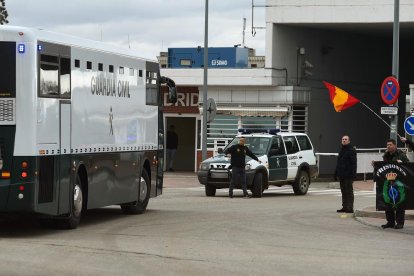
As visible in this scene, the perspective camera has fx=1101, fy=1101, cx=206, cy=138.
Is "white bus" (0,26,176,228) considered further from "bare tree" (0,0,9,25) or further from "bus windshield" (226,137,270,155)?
"bare tree" (0,0,9,25)

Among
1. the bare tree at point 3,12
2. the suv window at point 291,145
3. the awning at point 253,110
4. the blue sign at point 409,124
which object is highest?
the bare tree at point 3,12

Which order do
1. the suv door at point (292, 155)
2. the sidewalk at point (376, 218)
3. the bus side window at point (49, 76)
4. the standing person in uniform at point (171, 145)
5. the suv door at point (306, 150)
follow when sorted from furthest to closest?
1. the standing person in uniform at point (171, 145)
2. the suv door at point (306, 150)
3. the suv door at point (292, 155)
4. the sidewalk at point (376, 218)
5. the bus side window at point (49, 76)

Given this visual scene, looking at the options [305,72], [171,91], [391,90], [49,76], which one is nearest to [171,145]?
[305,72]

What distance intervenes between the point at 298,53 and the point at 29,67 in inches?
1169

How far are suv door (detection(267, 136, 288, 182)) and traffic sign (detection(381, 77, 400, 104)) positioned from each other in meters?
5.09

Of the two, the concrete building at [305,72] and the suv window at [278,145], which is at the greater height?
the concrete building at [305,72]

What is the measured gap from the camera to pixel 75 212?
60.2 ft

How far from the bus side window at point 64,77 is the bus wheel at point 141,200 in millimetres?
4902

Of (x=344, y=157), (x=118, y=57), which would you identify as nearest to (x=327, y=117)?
(x=344, y=157)

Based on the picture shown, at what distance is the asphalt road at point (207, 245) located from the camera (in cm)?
1320

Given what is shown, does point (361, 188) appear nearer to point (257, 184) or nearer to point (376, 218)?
point (257, 184)

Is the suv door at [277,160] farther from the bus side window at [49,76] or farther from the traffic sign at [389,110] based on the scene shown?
the bus side window at [49,76]

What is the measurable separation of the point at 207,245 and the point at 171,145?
1192 inches

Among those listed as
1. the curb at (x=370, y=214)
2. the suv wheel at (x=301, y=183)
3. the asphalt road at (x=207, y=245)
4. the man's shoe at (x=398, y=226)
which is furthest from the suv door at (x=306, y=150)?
the man's shoe at (x=398, y=226)
